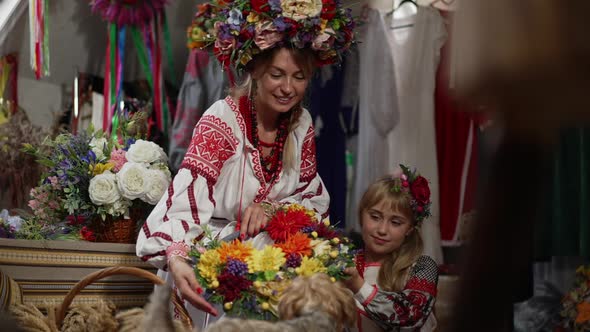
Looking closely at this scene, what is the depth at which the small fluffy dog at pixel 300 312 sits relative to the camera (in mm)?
1428

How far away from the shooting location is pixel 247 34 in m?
2.71

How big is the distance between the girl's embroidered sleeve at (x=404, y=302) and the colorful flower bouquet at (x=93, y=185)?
3.67 ft

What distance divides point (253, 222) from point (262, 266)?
1.51 ft

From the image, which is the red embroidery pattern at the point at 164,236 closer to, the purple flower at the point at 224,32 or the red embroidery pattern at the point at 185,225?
the red embroidery pattern at the point at 185,225

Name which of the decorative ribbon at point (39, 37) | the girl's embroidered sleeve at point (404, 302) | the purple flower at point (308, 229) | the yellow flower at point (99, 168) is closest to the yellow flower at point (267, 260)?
the purple flower at point (308, 229)

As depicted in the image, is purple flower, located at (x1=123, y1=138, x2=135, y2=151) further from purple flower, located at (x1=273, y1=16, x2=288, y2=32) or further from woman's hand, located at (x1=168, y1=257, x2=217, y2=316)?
woman's hand, located at (x1=168, y1=257, x2=217, y2=316)

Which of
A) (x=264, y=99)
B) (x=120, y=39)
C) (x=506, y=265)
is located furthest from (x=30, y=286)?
(x=120, y=39)

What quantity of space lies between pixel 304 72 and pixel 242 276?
1.03m

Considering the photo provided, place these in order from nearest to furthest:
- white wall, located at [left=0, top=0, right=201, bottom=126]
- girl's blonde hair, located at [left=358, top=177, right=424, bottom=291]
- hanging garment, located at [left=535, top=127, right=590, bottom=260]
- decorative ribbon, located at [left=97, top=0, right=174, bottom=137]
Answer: girl's blonde hair, located at [left=358, top=177, right=424, bottom=291] < hanging garment, located at [left=535, top=127, right=590, bottom=260] < white wall, located at [left=0, top=0, right=201, bottom=126] < decorative ribbon, located at [left=97, top=0, right=174, bottom=137]

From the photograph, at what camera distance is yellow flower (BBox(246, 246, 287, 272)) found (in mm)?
2045

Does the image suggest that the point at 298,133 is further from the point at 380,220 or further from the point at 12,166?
the point at 12,166

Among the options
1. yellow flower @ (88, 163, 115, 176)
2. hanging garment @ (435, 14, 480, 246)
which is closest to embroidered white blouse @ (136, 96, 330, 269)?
yellow flower @ (88, 163, 115, 176)

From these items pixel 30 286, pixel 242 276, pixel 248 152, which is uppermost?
pixel 248 152

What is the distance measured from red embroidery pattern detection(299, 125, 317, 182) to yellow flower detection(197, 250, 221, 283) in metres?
0.95
